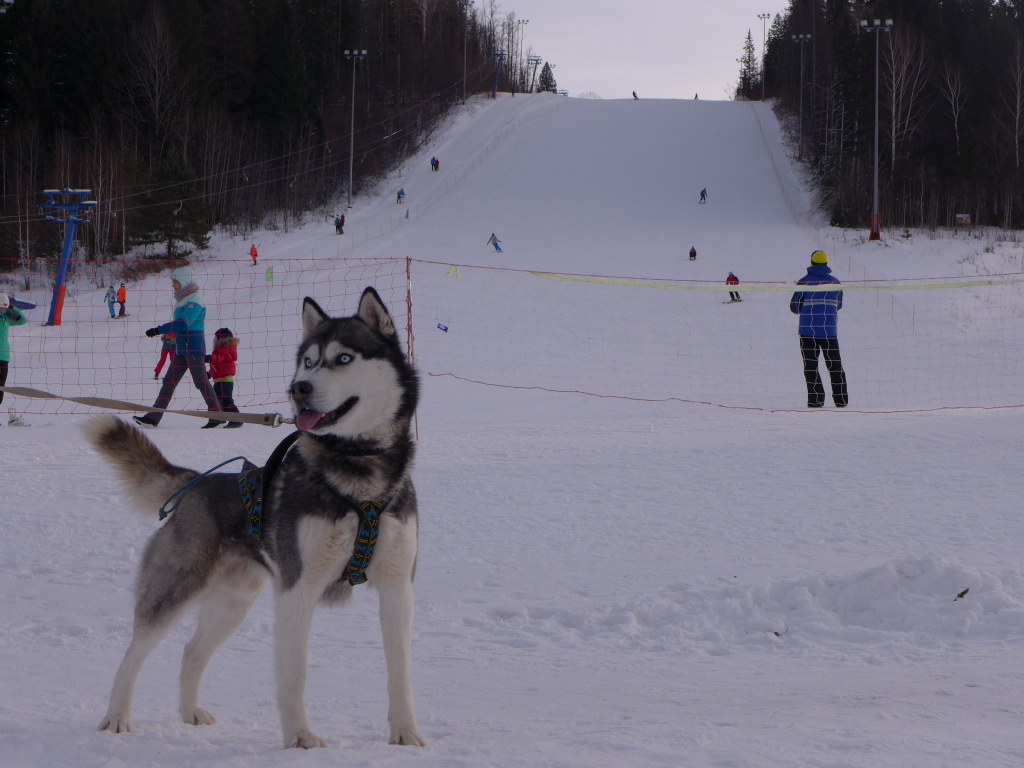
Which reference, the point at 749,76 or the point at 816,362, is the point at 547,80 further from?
the point at 816,362

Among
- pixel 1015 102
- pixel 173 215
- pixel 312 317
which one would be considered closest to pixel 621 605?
pixel 312 317

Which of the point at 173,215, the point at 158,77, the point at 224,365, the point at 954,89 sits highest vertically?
the point at 158,77

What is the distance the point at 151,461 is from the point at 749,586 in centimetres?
297

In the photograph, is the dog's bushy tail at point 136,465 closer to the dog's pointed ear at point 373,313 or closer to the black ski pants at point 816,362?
the dog's pointed ear at point 373,313

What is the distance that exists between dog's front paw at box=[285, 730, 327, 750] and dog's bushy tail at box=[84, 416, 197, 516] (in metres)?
1.07

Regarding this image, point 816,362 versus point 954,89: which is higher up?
point 954,89

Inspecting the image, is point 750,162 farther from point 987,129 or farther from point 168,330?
point 168,330

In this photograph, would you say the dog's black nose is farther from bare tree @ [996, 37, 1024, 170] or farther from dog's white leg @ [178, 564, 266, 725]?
bare tree @ [996, 37, 1024, 170]

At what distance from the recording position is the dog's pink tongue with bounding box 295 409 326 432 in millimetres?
2734

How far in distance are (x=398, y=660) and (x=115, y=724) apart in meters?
1.00

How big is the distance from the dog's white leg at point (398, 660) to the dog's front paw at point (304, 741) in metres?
0.24

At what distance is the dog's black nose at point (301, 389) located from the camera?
2.72m

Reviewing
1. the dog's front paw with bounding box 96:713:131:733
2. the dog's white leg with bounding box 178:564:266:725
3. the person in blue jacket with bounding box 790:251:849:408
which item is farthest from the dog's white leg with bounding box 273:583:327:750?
the person in blue jacket with bounding box 790:251:849:408

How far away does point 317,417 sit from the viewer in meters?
2.75
